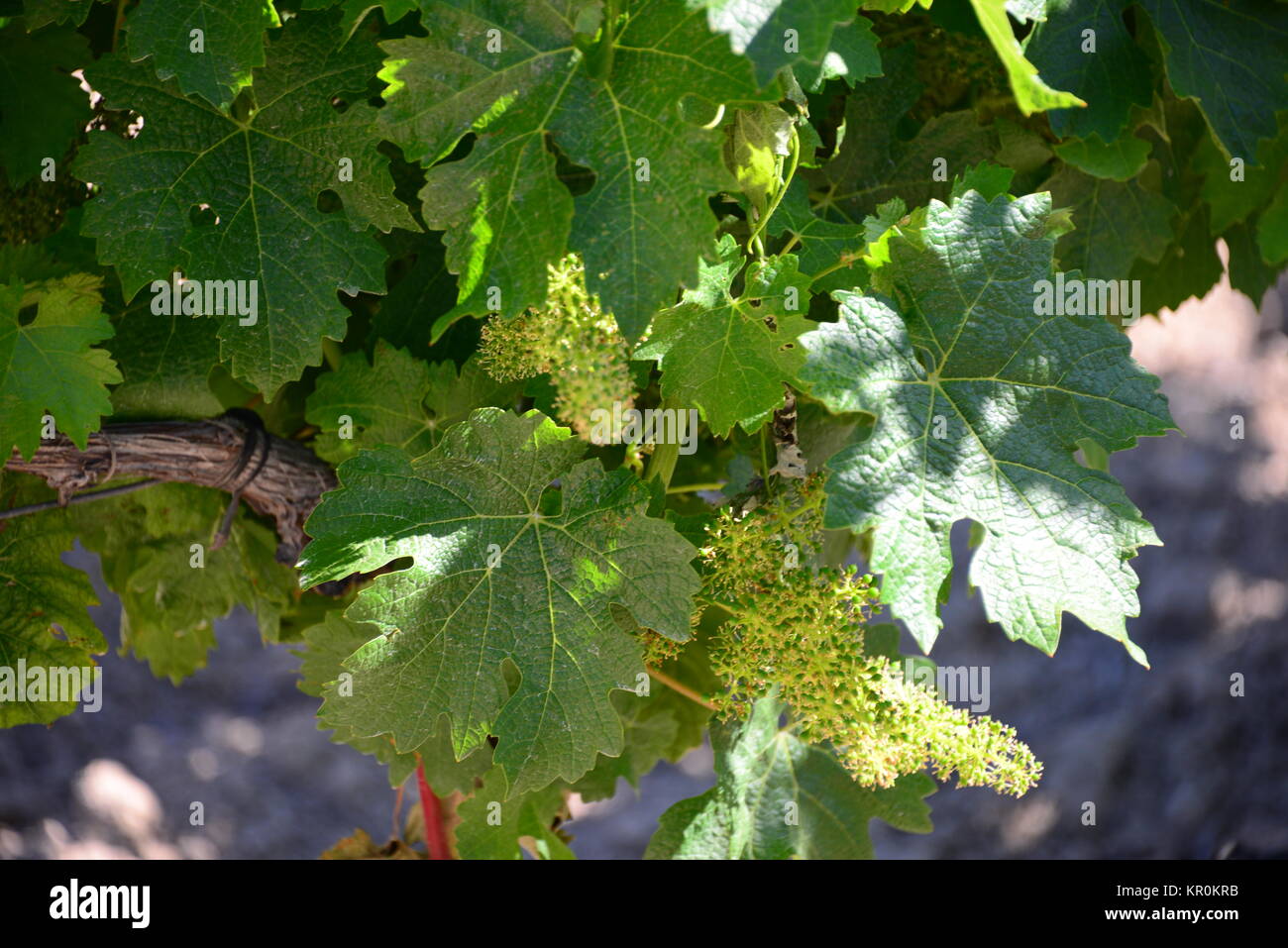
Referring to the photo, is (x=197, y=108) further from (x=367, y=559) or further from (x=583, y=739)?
(x=583, y=739)

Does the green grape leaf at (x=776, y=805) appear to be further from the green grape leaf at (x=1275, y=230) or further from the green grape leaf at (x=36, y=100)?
the green grape leaf at (x=36, y=100)

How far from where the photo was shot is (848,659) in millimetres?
948

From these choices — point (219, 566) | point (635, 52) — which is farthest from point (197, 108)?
point (219, 566)

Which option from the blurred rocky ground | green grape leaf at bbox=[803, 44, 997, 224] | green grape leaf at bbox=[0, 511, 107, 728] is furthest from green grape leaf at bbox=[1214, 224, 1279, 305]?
the blurred rocky ground

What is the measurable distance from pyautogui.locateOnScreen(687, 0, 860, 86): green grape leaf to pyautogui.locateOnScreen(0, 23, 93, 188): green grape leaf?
716 millimetres

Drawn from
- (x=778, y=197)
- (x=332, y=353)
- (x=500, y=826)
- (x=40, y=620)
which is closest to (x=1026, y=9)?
(x=778, y=197)

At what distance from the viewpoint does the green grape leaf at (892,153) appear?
1226 millimetres

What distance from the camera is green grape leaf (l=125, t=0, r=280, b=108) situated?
3.09 feet

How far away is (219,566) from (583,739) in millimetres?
635

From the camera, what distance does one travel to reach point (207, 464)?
3.83 ft

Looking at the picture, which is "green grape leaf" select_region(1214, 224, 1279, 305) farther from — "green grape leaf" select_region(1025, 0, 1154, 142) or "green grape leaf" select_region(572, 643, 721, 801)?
"green grape leaf" select_region(572, 643, 721, 801)

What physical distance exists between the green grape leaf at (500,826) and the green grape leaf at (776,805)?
0.19 meters

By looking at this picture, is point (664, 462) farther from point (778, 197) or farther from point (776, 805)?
point (776, 805)
